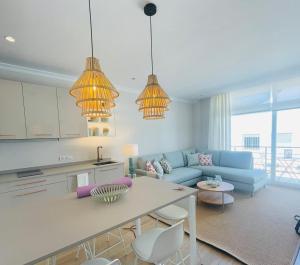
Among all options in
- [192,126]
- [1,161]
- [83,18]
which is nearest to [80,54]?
[83,18]

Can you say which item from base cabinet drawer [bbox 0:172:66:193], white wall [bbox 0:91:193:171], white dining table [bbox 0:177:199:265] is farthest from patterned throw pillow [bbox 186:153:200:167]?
base cabinet drawer [bbox 0:172:66:193]

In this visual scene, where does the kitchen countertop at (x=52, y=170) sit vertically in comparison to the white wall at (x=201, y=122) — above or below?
below

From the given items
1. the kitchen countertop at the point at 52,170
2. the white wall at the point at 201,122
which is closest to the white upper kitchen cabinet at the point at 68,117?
the kitchen countertop at the point at 52,170

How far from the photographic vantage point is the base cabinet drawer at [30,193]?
2.19 meters

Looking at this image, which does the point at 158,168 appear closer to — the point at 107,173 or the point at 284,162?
the point at 107,173

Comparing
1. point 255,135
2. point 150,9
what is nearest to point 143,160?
point 150,9

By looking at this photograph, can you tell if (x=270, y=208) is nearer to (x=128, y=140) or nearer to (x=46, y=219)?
(x=128, y=140)

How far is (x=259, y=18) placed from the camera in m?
1.75

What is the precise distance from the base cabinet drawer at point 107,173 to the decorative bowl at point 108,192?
140 centimetres

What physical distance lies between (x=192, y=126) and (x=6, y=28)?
17.0 ft

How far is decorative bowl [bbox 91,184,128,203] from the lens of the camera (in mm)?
1432

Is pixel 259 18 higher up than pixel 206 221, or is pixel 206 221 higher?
pixel 259 18

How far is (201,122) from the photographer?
18.4ft

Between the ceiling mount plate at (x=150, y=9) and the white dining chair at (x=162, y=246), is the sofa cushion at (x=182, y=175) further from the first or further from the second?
the ceiling mount plate at (x=150, y=9)
